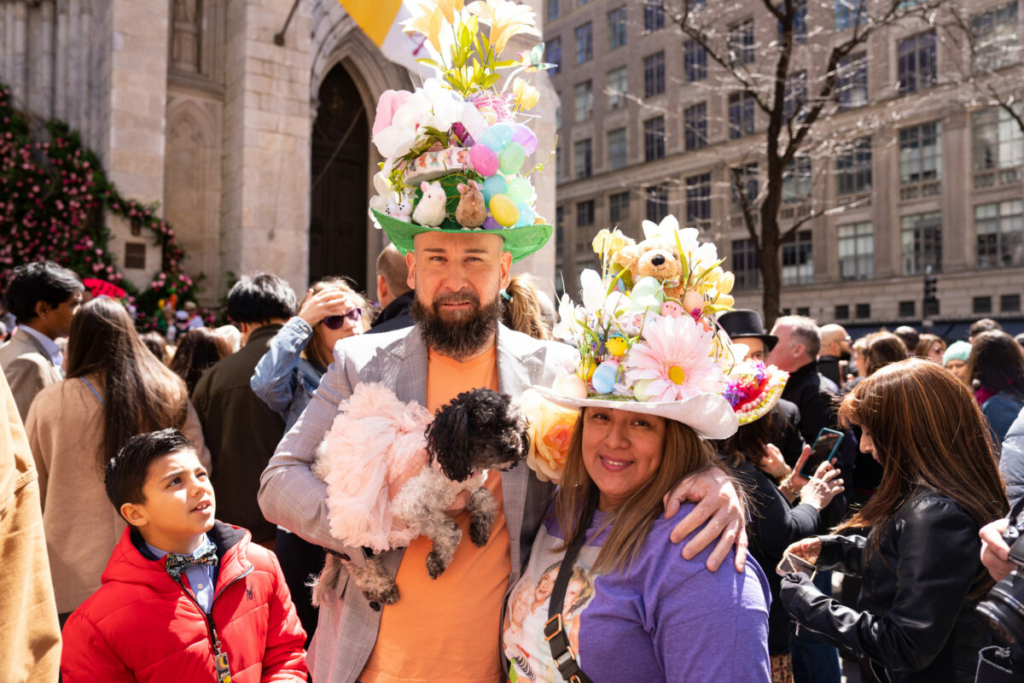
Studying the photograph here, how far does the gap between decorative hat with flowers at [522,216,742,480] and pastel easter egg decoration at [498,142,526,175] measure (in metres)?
0.37

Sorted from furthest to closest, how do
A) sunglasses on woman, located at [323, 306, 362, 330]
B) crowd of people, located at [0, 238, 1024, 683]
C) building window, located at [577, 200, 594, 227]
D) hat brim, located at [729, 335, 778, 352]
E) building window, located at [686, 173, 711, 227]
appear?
building window, located at [577, 200, 594, 227] → building window, located at [686, 173, 711, 227] → hat brim, located at [729, 335, 778, 352] → sunglasses on woman, located at [323, 306, 362, 330] → crowd of people, located at [0, 238, 1024, 683]

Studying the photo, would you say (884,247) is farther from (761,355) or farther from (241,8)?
(761,355)

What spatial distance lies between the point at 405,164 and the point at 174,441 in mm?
1388

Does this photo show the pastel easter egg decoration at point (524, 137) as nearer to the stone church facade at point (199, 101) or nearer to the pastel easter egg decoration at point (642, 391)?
the pastel easter egg decoration at point (642, 391)

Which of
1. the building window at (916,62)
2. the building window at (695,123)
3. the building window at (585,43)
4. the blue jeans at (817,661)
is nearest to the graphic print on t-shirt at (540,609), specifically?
the blue jeans at (817,661)

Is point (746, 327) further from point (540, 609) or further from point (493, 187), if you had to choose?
point (540, 609)

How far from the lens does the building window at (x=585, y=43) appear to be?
45.7 m

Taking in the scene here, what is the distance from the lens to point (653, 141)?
42.5 m

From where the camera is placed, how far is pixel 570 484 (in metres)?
1.96

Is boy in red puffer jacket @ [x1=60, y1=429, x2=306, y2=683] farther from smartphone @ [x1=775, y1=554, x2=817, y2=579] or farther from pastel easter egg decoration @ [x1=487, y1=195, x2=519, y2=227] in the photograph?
smartphone @ [x1=775, y1=554, x2=817, y2=579]

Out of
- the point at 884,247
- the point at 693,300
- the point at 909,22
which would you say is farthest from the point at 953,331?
the point at 693,300

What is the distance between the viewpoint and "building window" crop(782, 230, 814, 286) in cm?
3784

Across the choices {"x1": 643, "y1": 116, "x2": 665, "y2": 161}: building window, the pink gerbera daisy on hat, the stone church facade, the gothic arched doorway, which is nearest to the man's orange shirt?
the pink gerbera daisy on hat

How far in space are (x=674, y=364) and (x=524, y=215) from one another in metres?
0.83
